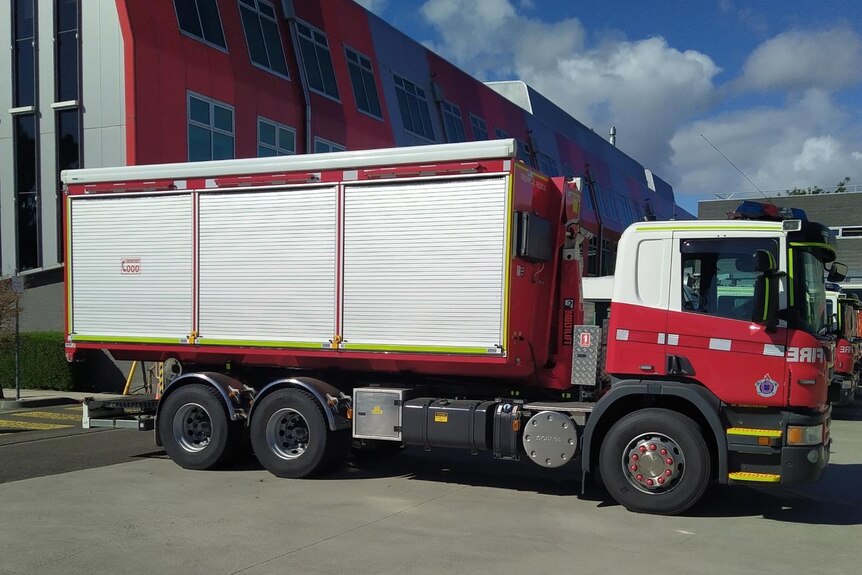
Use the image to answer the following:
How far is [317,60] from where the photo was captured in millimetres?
23125

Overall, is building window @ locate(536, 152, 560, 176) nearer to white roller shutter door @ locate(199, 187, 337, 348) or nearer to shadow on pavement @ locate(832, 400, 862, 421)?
shadow on pavement @ locate(832, 400, 862, 421)

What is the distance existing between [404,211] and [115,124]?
11769mm

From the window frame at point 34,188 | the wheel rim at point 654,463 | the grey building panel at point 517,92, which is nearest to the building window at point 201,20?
the window frame at point 34,188

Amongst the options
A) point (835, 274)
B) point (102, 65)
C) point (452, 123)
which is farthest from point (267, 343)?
point (452, 123)

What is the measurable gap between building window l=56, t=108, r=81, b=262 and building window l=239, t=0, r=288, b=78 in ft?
15.3

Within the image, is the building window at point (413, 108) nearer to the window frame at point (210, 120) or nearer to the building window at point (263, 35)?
the building window at point (263, 35)

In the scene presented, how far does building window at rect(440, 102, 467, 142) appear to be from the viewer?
2963 cm

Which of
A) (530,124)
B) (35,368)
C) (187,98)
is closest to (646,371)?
(187,98)

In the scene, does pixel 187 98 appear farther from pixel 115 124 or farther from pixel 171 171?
pixel 171 171

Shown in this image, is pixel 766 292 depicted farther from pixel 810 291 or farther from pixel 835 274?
pixel 835 274

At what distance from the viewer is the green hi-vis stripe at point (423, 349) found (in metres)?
8.11

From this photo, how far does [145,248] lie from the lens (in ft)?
32.3

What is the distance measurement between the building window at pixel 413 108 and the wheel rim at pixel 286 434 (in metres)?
19.3

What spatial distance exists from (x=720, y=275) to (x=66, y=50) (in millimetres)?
17084
